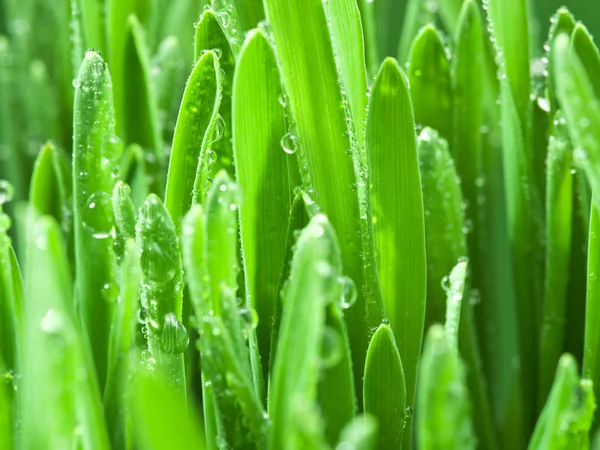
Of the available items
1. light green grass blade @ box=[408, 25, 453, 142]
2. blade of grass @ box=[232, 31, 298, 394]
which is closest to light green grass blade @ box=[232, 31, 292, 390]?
blade of grass @ box=[232, 31, 298, 394]

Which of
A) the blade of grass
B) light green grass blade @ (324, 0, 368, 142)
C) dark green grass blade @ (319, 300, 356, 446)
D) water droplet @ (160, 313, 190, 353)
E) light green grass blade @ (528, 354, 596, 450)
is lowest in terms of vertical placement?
light green grass blade @ (528, 354, 596, 450)

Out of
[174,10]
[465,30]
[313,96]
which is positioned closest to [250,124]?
[313,96]

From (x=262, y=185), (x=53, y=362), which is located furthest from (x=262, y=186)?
(x=53, y=362)

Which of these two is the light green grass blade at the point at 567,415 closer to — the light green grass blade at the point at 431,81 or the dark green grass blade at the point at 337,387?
the dark green grass blade at the point at 337,387

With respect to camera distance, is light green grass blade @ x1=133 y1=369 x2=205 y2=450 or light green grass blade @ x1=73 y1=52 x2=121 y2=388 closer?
light green grass blade @ x1=133 y1=369 x2=205 y2=450

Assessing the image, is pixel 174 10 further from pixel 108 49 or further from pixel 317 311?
pixel 317 311

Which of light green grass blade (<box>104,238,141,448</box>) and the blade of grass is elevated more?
the blade of grass

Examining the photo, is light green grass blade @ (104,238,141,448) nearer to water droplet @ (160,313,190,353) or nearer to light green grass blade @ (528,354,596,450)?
water droplet @ (160,313,190,353)
